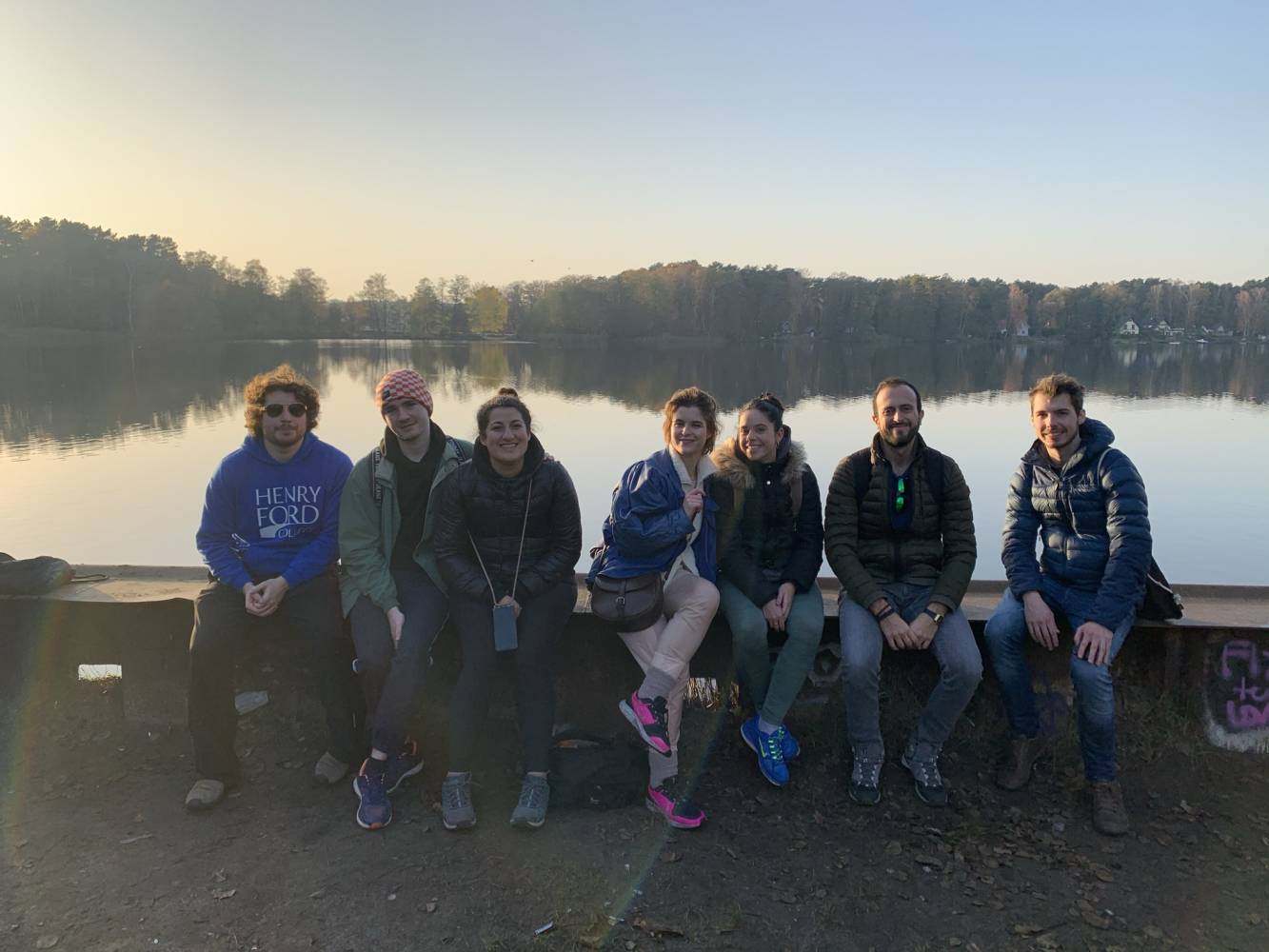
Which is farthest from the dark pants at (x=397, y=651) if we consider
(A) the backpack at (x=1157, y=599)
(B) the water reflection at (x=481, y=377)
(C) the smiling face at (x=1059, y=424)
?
(B) the water reflection at (x=481, y=377)

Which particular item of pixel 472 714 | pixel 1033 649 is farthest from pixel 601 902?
pixel 1033 649

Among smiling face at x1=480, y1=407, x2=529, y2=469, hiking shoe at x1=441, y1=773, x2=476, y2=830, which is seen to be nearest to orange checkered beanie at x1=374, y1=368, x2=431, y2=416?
smiling face at x1=480, y1=407, x2=529, y2=469

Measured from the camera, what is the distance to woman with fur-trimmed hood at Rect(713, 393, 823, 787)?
12.5ft

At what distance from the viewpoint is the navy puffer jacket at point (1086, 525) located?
11.9ft

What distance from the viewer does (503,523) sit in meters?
3.85

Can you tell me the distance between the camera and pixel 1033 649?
13.6 ft

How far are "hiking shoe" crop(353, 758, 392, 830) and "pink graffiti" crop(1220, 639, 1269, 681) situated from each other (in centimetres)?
394

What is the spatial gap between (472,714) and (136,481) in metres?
11.5

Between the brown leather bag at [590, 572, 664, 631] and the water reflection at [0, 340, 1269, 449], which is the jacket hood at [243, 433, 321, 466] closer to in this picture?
the brown leather bag at [590, 572, 664, 631]

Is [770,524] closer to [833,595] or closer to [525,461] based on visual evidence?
[833,595]

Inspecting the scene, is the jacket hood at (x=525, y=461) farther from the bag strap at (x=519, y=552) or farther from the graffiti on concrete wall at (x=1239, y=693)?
the graffiti on concrete wall at (x=1239, y=693)

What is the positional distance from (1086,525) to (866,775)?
1.52 metres

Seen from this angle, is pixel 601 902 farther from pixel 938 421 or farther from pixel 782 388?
pixel 782 388

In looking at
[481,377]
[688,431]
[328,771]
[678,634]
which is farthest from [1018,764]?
[481,377]
